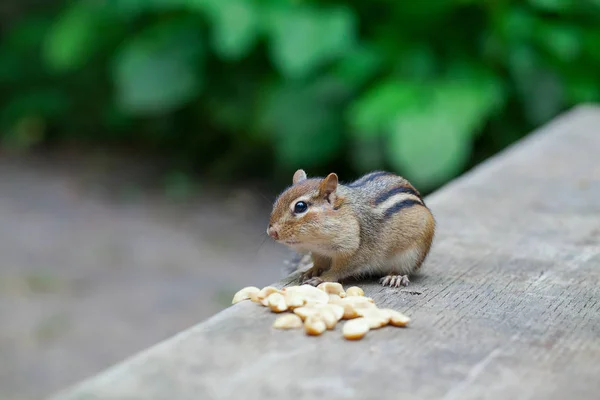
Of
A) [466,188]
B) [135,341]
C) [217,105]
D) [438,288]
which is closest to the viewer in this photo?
[438,288]

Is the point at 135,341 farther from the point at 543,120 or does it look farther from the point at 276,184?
the point at 543,120

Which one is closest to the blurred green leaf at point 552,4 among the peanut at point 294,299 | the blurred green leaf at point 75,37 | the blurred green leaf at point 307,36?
the blurred green leaf at point 307,36

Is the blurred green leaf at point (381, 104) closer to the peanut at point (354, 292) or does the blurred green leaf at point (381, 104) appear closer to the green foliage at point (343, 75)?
the green foliage at point (343, 75)

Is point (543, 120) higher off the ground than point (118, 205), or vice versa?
point (118, 205)

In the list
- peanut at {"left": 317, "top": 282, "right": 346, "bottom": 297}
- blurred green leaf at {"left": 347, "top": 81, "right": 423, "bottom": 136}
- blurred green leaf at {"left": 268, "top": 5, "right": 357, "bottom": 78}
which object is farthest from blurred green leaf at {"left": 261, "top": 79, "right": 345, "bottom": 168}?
peanut at {"left": 317, "top": 282, "right": 346, "bottom": 297}

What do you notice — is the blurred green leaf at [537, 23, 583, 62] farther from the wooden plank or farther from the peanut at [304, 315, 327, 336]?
the peanut at [304, 315, 327, 336]

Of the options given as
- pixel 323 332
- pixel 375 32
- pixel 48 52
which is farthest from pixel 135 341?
pixel 48 52
